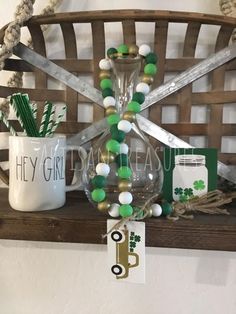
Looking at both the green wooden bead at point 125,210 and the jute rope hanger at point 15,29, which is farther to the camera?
the jute rope hanger at point 15,29

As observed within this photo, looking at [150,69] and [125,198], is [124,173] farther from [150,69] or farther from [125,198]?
[150,69]

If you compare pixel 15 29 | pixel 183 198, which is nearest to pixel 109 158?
pixel 183 198

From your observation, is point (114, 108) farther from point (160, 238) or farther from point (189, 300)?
point (189, 300)

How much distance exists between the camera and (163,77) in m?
0.54

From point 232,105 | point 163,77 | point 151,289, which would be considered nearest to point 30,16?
point 163,77

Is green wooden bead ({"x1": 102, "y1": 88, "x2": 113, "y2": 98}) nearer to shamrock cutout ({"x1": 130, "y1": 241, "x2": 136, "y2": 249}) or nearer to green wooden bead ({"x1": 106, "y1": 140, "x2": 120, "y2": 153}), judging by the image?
green wooden bead ({"x1": 106, "y1": 140, "x2": 120, "y2": 153})

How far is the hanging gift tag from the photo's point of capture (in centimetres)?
42

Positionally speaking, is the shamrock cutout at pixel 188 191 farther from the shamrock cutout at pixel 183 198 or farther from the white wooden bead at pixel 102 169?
the white wooden bead at pixel 102 169

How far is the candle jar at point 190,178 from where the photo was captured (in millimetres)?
477

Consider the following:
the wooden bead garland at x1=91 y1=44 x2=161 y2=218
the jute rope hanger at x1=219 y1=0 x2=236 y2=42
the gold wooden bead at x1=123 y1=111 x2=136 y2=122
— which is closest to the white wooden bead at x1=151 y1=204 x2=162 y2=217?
the wooden bead garland at x1=91 y1=44 x2=161 y2=218

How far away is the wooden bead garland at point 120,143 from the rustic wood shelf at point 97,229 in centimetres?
2

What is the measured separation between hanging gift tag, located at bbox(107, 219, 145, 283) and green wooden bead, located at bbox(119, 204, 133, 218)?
0.02m

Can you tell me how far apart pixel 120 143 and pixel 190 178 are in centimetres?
11

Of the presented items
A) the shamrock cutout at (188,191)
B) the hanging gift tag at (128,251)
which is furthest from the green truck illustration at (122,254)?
the shamrock cutout at (188,191)
